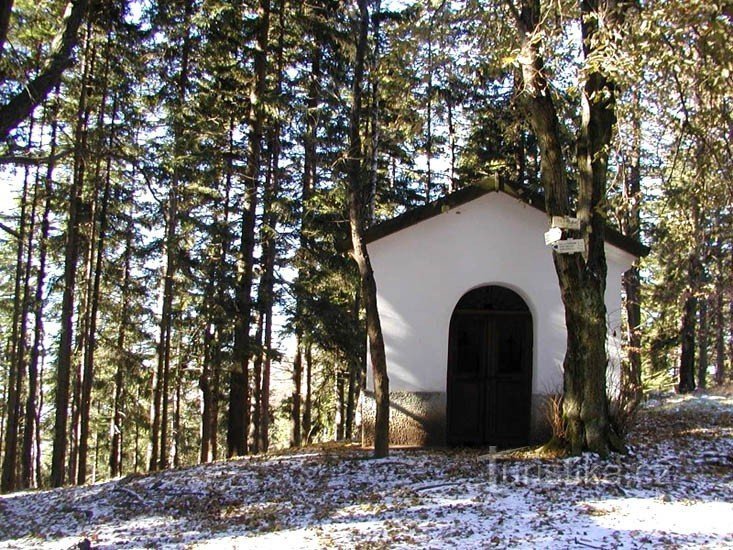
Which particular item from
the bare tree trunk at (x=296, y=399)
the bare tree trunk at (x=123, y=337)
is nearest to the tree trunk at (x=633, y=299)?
the bare tree trunk at (x=296, y=399)

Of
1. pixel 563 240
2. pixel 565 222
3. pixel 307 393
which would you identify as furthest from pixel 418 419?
pixel 307 393

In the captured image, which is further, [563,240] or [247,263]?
[247,263]

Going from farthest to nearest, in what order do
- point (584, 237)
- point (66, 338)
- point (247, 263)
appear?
point (247, 263)
point (66, 338)
point (584, 237)

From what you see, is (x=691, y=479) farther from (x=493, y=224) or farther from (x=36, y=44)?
(x=36, y=44)

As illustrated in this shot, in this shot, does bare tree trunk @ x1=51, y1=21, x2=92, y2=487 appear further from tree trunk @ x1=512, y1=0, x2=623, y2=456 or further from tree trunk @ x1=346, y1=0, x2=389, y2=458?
tree trunk @ x1=512, y1=0, x2=623, y2=456

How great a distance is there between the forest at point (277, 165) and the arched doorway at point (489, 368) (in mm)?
1846

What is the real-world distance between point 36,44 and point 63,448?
8.77 metres

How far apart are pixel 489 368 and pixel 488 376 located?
0.14 meters

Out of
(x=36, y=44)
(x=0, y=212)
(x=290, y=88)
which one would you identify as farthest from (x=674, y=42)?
(x=0, y=212)

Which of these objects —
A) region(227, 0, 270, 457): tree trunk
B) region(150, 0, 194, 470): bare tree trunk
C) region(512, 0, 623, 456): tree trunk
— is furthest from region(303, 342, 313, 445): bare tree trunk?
region(512, 0, 623, 456): tree trunk

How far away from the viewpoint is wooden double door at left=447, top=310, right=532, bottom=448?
10453 mm

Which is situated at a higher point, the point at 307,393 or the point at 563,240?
the point at 563,240

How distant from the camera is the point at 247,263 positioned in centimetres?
1434

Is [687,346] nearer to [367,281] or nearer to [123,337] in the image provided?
[367,281]
